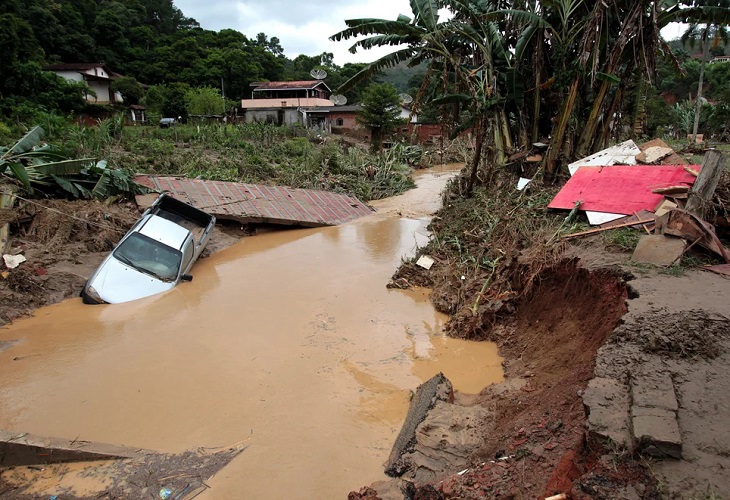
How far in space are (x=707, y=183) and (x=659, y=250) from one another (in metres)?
1.49

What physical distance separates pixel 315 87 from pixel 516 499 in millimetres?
42999

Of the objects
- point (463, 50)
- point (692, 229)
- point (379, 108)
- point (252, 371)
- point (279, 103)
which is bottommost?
point (252, 371)

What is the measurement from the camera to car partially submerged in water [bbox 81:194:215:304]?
8359 mm

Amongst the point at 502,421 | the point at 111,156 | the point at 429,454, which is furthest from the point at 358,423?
the point at 111,156

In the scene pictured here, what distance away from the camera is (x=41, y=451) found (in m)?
4.38

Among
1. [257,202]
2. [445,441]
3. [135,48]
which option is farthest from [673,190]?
[135,48]

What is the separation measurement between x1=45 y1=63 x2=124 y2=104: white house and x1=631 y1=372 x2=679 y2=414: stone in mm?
42224

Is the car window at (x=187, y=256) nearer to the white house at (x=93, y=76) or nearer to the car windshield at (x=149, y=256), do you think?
the car windshield at (x=149, y=256)

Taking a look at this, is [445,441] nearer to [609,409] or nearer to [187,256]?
[609,409]

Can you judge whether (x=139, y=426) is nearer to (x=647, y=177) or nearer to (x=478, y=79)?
(x=647, y=177)

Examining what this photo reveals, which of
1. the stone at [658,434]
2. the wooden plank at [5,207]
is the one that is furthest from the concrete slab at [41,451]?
the wooden plank at [5,207]

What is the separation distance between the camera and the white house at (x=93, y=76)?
3756cm

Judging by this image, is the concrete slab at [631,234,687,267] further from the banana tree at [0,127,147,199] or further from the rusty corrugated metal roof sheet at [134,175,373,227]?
the banana tree at [0,127,147,199]

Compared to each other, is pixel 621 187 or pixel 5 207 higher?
pixel 621 187
